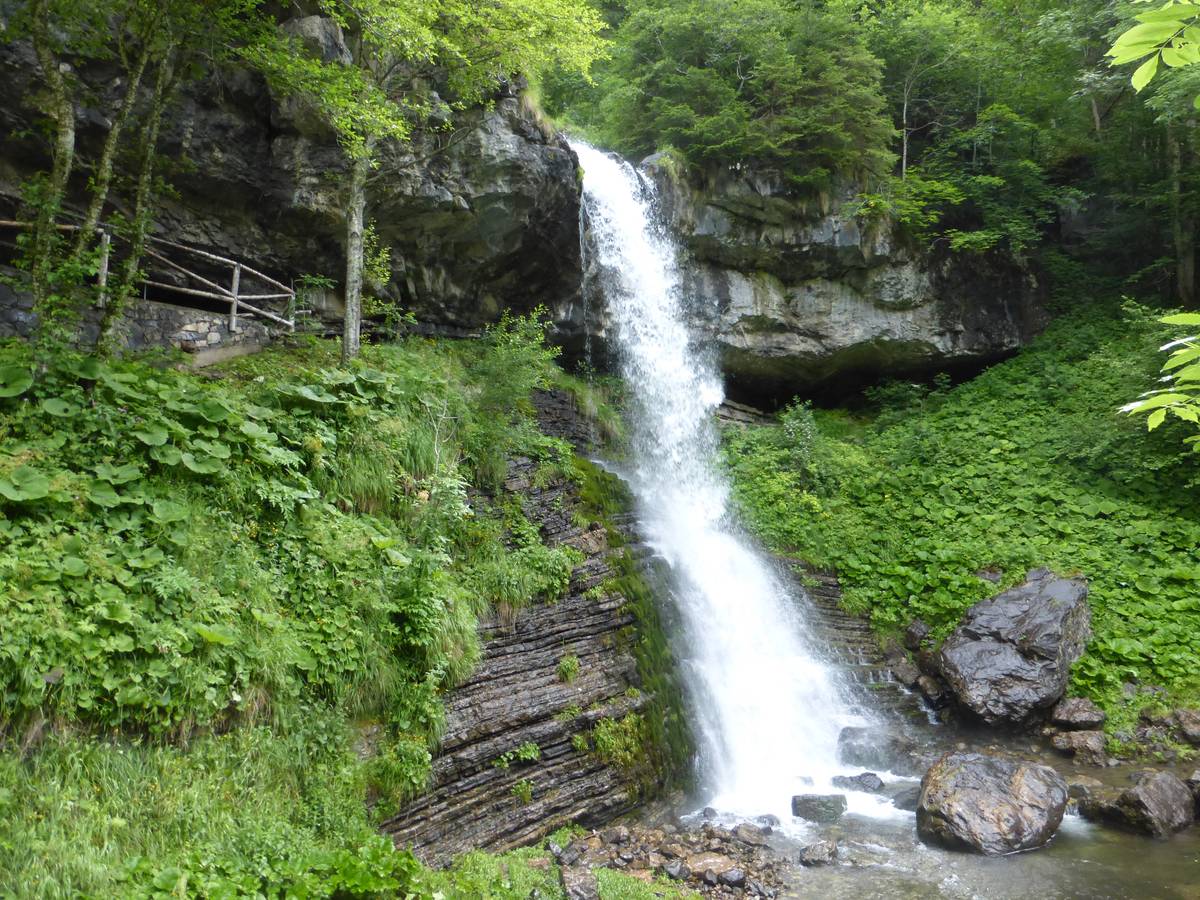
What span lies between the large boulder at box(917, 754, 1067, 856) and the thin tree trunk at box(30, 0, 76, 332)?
8640 mm

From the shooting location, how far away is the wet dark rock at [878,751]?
A: 8.12 meters

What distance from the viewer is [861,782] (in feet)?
25.1

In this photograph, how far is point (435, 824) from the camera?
5539 millimetres

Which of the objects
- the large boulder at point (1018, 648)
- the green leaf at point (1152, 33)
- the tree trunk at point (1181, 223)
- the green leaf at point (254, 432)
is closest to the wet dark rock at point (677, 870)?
the large boulder at point (1018, 648)

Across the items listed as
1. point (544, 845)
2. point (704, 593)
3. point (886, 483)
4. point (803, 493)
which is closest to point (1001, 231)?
point (886, 483)

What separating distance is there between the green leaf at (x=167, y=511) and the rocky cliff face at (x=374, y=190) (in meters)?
4.54

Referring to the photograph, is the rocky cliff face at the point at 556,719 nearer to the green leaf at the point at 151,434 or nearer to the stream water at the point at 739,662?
the stream water at the point at 739,662

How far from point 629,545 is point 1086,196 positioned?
13.7m

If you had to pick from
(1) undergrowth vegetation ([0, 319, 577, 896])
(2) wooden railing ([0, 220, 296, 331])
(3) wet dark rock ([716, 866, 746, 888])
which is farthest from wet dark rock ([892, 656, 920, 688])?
(2) wooden railing ([0, 220, 296, 331])

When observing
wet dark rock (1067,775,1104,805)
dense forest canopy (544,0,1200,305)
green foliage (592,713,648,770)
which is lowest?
wet dark rock (1067,775,1104,805)

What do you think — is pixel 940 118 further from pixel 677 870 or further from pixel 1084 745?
pixel 677 870

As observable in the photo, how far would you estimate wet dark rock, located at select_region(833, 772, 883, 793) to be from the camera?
24.9 feet

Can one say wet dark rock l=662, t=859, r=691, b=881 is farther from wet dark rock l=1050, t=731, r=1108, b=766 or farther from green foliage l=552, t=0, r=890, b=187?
green foliage l=552, t=0, r=890, b=187

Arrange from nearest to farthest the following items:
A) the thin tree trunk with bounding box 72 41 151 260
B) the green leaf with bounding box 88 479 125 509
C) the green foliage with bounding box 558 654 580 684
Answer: the green leaf with bounding box 88 479 125 509, the thin tree trunk with bounding box 72 41 151 260, the green foliage with bounding box 558 654 580 684
